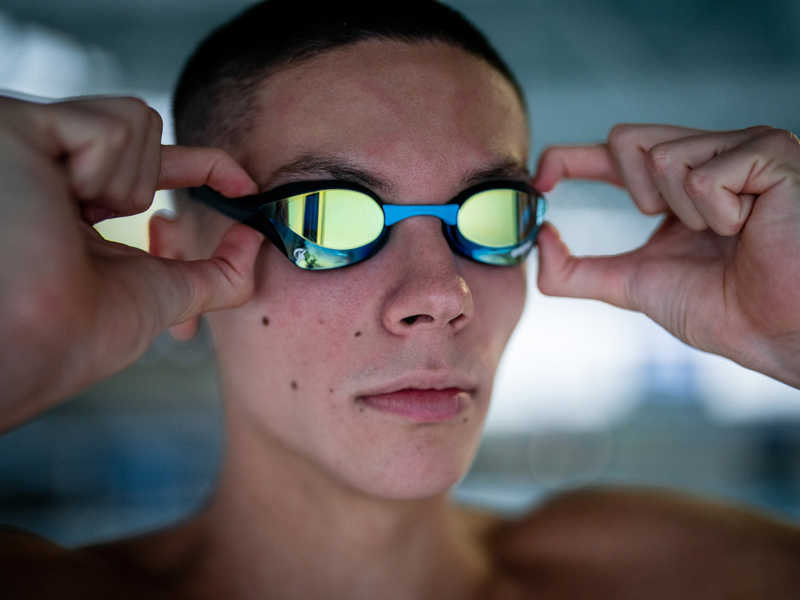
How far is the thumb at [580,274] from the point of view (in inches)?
75.5

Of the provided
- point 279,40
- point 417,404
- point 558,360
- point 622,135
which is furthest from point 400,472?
point 558,360

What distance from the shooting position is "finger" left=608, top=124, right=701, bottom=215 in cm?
184

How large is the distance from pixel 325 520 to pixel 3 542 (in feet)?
3.21

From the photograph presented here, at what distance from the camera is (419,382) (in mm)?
1609

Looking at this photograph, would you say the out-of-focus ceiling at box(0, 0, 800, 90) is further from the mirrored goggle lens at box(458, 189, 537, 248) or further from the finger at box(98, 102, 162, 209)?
the finger at box(98, 102, 162, 209)

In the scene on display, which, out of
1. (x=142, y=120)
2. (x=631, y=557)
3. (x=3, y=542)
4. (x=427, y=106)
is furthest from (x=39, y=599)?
(x=631, y=557)

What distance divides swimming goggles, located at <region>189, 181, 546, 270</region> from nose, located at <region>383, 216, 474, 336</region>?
0.04 meters

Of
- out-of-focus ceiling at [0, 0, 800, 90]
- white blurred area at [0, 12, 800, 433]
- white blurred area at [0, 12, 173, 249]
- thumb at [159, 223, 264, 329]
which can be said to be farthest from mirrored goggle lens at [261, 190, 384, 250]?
white blurred area at [0, 12, 800, 433]

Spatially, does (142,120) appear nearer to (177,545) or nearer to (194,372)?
(177,545)

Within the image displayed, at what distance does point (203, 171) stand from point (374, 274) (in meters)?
0.53

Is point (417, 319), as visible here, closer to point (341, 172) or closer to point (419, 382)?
point (419, 382)

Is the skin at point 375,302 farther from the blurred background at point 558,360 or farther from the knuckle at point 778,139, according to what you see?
the blurred background at point 558,360

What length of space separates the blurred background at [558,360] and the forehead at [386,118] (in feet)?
9.84

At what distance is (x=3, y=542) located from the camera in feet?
6.11
